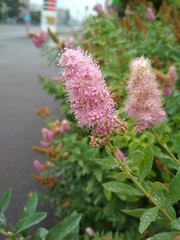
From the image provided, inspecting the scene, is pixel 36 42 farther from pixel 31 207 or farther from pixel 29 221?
pixel 29 221

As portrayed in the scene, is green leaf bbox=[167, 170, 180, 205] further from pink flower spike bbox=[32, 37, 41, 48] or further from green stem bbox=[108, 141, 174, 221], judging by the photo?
pink flower spike bbox=[32, 37, 41, 48]

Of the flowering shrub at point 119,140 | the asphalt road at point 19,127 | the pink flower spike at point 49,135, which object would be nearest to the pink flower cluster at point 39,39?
the flowering shrub at point 119,140

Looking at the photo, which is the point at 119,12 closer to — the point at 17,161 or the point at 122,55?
the point at 17,161

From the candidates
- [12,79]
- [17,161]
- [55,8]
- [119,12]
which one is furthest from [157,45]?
[55,8]

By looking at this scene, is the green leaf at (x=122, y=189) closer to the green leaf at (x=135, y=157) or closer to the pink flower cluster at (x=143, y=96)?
the green leaf at (x=135, y=157)

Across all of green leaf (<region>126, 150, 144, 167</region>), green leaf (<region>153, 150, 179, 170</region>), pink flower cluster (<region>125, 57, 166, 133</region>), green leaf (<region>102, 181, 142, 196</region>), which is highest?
pink flower cluster (<region>125, 57, 166, 133</region>)

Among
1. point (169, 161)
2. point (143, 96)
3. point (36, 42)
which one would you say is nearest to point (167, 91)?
point (169, 161)

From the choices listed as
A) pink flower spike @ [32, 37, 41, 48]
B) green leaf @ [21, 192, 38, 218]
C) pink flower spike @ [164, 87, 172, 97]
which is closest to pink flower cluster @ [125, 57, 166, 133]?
green leaf @ [21, 192, 38, 218]
